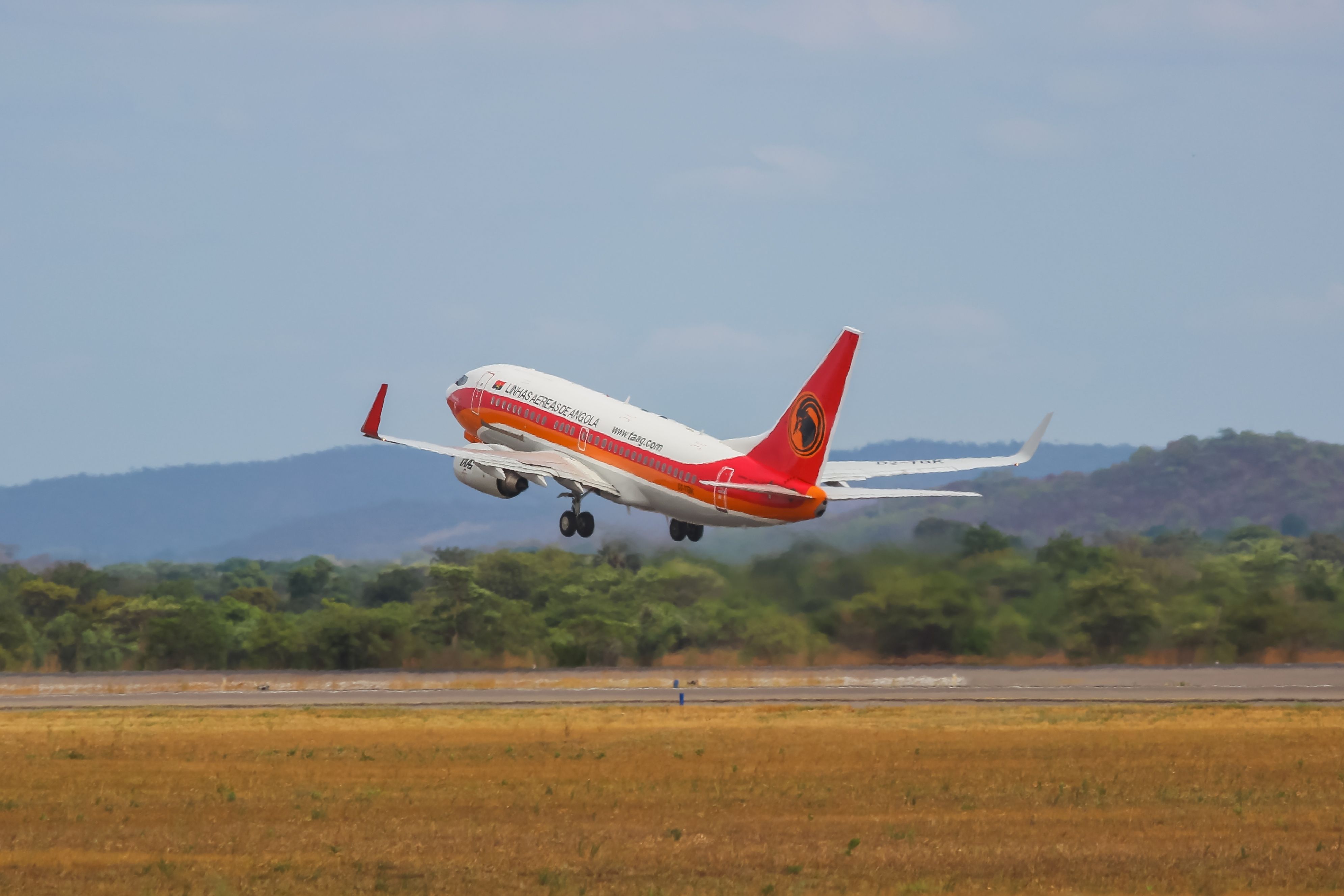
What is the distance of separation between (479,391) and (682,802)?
27.4 metres

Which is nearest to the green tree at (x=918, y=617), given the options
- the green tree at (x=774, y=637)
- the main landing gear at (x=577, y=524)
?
the green tree at (x=774, y=637)

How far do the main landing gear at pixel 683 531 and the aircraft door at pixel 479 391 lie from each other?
9674 mm

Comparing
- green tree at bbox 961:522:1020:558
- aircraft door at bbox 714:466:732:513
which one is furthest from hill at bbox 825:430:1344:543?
aircraft door at bbox 714:466:732:513

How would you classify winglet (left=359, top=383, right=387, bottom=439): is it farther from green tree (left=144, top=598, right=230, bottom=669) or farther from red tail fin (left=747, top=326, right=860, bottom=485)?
green tree (left=144, top=598, right=230, bottom=669)

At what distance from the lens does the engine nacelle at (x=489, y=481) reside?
6588 cm

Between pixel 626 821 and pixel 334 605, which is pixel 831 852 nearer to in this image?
pixel 626 821

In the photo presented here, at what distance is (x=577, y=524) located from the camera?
6569cm

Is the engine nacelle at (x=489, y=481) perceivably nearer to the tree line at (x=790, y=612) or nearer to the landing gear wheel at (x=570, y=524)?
the landing gear wheel at (x=570, y=524)

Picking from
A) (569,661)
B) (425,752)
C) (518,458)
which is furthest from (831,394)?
(569,661)

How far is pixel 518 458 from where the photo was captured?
6581 cm

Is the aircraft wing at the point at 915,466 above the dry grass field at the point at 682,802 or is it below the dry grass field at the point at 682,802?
above

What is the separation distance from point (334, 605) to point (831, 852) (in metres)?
63.8

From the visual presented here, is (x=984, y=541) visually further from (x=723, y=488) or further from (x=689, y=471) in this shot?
(x=723, y=488)

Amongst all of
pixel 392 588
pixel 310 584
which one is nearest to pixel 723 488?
pixel 392 588
